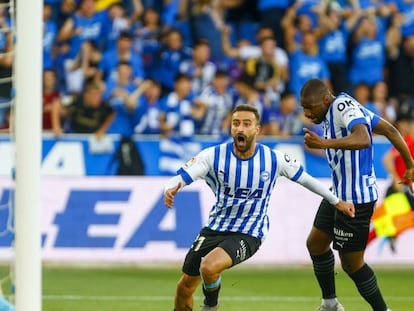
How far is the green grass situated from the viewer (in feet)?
33.2

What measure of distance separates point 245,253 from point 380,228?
4.81m

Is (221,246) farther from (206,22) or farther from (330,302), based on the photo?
(206,22)

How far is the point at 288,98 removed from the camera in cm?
1525

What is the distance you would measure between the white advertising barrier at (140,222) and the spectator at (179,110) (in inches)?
66.8

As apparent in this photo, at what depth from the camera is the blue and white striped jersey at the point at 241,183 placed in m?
8.60

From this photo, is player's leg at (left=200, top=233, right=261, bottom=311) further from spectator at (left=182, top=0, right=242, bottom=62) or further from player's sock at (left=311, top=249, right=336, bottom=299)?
spectator at (left=182, top=0, right=242, bottom=62)

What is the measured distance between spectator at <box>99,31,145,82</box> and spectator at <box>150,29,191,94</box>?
0.86ft

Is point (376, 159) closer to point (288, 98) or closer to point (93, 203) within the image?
point (288, 98)

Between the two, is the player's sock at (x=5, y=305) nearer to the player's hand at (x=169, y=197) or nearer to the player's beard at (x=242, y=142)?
the player's hand at (x=169, y=197)

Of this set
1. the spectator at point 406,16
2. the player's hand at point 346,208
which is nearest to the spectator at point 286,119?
the spectator at point 406,16

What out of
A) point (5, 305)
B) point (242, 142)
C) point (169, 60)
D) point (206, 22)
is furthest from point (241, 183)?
point (206, 22)

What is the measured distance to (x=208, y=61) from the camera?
52.4 feet

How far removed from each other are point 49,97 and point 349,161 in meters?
6.91

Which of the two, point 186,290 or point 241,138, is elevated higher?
point 241,138
